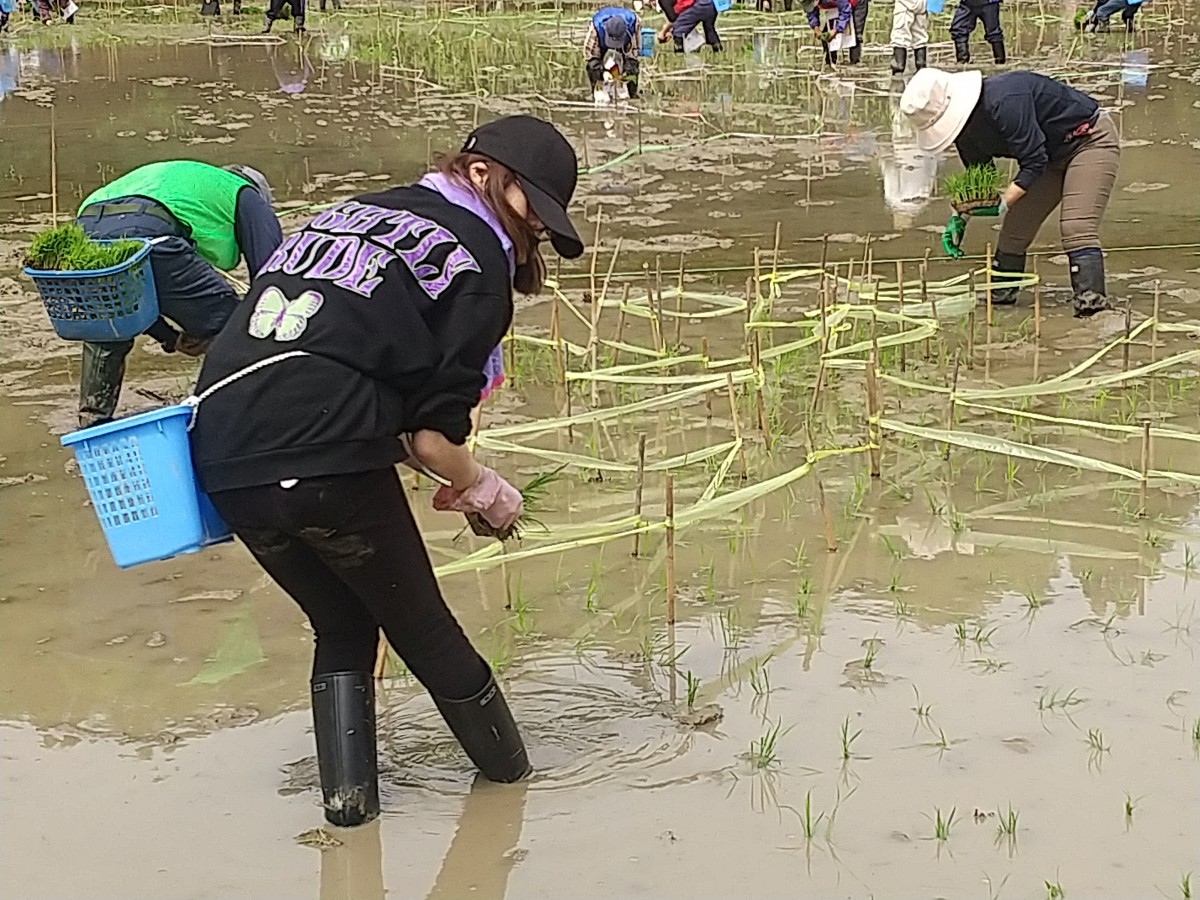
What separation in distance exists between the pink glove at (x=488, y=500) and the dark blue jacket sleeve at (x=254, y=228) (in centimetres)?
230

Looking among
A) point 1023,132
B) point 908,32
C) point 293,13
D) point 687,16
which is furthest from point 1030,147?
point 293,13

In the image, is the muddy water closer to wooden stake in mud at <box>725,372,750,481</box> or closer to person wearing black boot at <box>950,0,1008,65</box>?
wooden stake in mud at <box>725,372,750,481</box>

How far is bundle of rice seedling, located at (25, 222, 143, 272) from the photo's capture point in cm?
471

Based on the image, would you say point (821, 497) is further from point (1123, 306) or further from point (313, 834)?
point (1123, 306)

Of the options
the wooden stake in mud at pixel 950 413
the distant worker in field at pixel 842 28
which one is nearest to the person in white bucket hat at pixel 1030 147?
the wooden stake in mud at pixel 950 413

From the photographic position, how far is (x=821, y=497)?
4.23 metres

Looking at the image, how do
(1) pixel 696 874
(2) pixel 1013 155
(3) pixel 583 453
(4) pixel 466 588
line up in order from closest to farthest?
1. (1) pixel 696 874
2. (4) pixel 466 588
3. (3) pixel 583 453
4. (2) pixel 1013 155

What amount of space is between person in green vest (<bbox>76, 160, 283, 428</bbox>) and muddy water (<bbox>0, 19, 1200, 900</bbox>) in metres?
0.65

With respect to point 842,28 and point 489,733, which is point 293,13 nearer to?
point 842,28

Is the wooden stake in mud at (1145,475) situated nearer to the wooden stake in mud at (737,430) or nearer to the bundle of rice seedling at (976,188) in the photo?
the wooden stake in mud at (737,430)

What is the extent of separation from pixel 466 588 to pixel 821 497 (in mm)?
962

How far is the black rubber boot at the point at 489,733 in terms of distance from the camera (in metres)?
3.01

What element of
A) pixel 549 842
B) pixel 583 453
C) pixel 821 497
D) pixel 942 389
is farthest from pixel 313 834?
pixel 942 389

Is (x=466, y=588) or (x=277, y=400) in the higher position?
(x=277, y=400)
